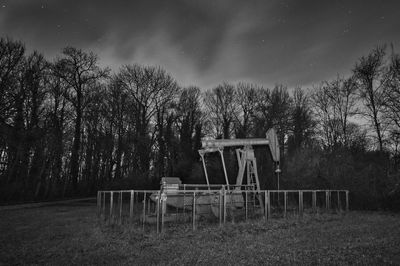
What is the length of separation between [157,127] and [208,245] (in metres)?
30.5

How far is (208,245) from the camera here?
7.92 metres

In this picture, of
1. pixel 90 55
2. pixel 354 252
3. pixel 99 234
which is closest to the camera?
pixel 354 252

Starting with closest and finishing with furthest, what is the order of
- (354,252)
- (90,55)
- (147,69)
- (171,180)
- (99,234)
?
(354,252) → (99,234) → (171,180) → (90,55) → (147,69)

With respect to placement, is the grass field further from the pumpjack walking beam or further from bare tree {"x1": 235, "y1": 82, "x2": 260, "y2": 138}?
bare tree {"x1": 235, "y1": 82, "x2": 260, "y2": 138}

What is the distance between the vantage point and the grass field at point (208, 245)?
21.2 feet

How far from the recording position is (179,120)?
39281 millimetres

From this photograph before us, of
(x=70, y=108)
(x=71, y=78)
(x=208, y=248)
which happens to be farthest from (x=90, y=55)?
(x=208, y=248)

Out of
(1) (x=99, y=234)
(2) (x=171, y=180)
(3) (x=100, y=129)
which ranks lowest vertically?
(1) (x=99, y=234)

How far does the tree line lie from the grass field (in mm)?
11108

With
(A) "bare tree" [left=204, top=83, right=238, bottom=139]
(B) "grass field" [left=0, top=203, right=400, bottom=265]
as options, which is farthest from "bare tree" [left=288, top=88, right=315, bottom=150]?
(B) "grass field" [left=0, top=203, right=400, bottom=265]

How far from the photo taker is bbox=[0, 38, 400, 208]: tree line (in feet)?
69.4

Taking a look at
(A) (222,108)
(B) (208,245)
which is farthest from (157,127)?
(B) (208,245)

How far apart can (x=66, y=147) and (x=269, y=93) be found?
79.6 ft

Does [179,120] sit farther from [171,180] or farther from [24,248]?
[24,248]
